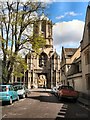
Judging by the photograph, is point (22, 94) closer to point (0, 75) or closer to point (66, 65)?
point (0, 75)

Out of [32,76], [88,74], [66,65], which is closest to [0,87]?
[88,74]

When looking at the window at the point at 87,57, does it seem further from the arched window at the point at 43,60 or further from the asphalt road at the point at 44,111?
the arched window at the point at 43,60

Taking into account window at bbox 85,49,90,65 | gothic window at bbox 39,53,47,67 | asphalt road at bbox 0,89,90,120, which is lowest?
asphalt road at bbox 0,89,90,120

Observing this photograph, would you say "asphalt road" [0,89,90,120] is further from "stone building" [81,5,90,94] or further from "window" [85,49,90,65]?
"window" [85,49,90,65]

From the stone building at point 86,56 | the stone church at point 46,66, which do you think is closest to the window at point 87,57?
the stone building at point 86,56

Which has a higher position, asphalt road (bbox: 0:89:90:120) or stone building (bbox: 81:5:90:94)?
stone building (bbox: 81:5:90:94)

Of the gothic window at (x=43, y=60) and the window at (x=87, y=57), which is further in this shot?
the gothic window at (x=43, y=60)

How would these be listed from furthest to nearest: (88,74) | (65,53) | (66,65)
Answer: (65,53), (66,65), (88,74)

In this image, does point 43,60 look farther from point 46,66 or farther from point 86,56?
point 86,56

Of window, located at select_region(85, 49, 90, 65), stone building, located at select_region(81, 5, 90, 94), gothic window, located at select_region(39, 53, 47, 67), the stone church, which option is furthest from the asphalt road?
gothic window, located at select_region(39, 53, 47, 67)

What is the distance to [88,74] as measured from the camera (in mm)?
27594

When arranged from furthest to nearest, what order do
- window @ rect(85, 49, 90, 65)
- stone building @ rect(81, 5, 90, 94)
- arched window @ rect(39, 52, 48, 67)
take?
1. arched window @ rect(39, 52, 48, 67)
2. window @ rect(85, 49, 90, 65)
3. stone building @ rect(81, 5, 90, 94)

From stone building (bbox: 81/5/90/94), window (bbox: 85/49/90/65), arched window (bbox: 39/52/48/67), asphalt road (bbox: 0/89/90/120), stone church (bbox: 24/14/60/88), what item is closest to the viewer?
asphalt road (bbox: 0/89/90/120)

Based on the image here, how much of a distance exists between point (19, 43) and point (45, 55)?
2019 inches
